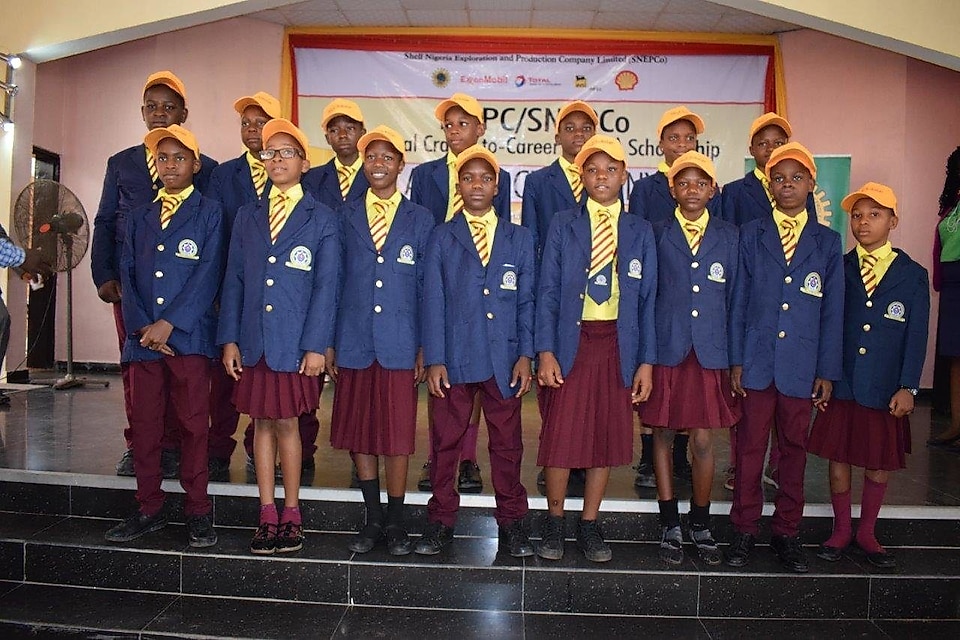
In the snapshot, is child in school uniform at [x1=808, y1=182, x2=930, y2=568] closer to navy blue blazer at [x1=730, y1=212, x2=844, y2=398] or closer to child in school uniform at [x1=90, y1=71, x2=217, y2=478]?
navy blue blazer at [x1=730, y1=212, x2=844, y2=398]

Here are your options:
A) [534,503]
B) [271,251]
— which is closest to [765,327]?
[534,503]

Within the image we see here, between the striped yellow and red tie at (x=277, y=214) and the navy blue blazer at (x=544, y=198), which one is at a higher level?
the navy blue blazer at (x=544, y=198)

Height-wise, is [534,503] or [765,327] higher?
[765,327]

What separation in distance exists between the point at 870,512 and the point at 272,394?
252 centimetres

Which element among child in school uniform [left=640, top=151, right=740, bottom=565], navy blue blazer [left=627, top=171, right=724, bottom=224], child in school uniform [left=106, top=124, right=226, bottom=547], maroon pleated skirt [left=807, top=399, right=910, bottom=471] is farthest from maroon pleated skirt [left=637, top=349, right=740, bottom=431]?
child in school uniform [left=106, top=124, right=226, bottom=547]

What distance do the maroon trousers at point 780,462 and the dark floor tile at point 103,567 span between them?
7.59ft

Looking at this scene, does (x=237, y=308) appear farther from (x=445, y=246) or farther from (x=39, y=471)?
(x=39, y=471)

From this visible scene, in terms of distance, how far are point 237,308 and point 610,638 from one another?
191 cm

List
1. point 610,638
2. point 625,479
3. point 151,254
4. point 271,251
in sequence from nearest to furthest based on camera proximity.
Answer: point 610,638 → point 271,251 → point 151,254 → point 625,479

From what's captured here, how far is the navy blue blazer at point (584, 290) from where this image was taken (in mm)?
2967

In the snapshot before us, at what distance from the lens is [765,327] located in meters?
3.08

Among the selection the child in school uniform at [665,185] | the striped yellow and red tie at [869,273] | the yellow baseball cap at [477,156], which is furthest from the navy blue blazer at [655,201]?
the yellow baseball cap at [477,156]

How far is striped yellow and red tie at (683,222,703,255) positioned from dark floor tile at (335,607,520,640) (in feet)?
5.28

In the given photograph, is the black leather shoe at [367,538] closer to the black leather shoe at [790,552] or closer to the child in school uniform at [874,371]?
the black leather shoe at [790,552]
